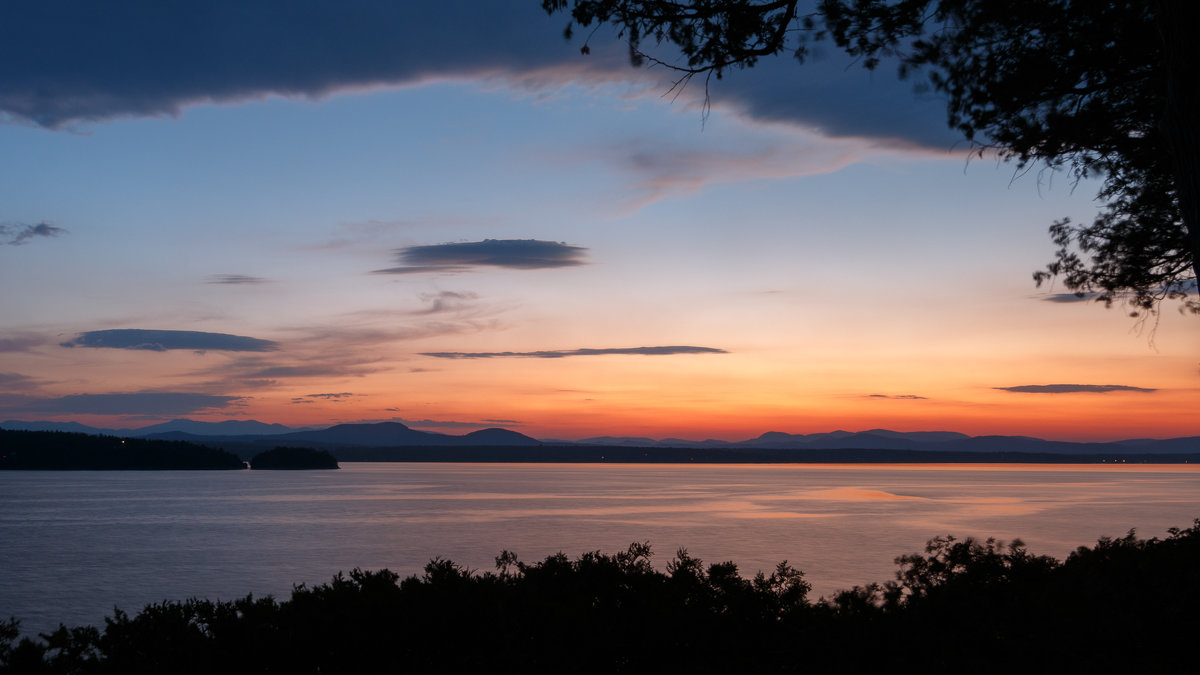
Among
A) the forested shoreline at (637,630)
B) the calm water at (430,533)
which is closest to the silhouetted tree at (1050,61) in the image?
the forested shoreline at (637,630)

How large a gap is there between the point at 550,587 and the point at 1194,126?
712cm

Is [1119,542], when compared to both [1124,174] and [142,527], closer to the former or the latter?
[1124,174]

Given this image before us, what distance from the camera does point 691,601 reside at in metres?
8.70

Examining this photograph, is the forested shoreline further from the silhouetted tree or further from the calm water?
the calm water

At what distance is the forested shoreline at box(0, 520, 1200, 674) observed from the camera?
7578mm

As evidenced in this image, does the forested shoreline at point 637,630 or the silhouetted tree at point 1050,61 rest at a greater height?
the silhouetted tree at point 1050,61

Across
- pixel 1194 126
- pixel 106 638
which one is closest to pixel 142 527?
pixel 106 638

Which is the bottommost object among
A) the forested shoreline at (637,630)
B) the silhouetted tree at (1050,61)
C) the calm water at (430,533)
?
the calm water at (430,533)

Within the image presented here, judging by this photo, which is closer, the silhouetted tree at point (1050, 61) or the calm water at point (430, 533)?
the silhouetted tree at point (1050, 61)

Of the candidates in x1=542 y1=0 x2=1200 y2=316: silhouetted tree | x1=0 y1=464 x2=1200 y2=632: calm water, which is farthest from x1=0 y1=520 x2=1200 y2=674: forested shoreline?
x1=0 y1=464 x2=1200 y2=632: calm water

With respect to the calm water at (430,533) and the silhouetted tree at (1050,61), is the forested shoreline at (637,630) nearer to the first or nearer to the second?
the silhouetted tree at (1050,61)

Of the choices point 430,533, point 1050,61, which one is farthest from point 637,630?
point 430,533

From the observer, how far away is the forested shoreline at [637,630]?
7578mm

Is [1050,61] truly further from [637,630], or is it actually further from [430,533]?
[430,533]
